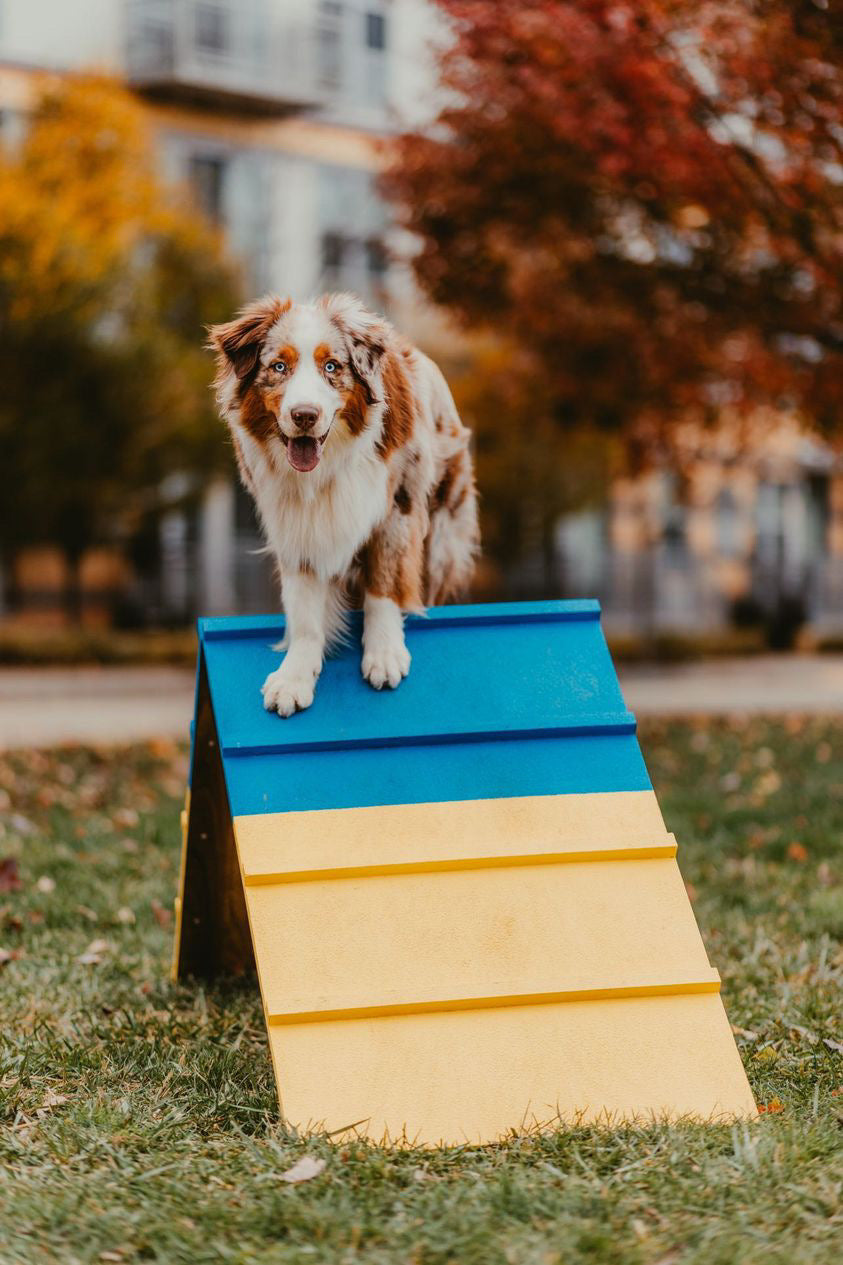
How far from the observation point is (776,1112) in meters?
2.97

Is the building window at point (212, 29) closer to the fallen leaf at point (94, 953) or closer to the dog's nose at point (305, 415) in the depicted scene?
the fallen leaf at point (94, 953)

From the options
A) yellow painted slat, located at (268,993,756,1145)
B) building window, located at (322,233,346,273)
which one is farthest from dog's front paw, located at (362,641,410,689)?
building window, located at (322,233,346,273)

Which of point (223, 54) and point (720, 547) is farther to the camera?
point (720, 547)

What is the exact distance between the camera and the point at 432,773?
327cm

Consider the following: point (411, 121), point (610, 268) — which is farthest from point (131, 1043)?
point (411, 121)

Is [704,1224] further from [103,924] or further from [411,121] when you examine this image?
[411,121]

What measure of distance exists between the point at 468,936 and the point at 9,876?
2840mm

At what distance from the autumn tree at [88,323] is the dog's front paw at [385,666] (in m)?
13.7

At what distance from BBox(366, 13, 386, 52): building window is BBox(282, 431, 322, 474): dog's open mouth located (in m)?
21.8

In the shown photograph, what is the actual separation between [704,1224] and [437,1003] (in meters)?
0.73

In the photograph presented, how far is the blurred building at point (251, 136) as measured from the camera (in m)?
20.7

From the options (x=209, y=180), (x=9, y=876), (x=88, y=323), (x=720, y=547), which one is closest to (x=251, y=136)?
(x=209, y=180)

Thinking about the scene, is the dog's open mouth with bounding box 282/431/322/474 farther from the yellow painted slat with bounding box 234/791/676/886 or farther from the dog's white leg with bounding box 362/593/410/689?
the yellow painted slat with bounding box 234/791/676/886

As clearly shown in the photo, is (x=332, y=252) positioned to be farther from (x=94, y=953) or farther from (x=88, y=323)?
(x=94, y=953)
